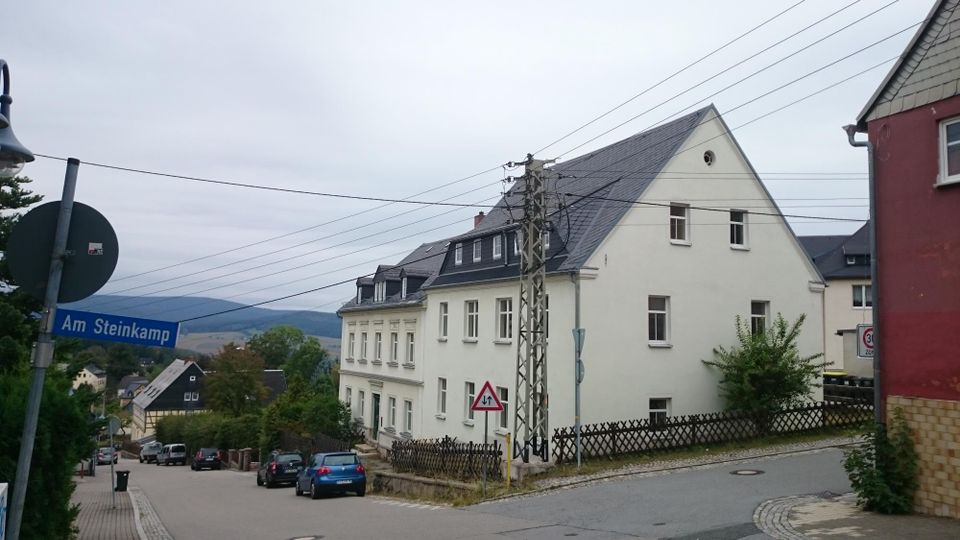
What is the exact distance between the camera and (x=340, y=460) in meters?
23.6

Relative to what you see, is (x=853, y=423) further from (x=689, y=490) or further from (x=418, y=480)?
(x=418, y=480)

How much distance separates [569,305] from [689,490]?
8.42 meters

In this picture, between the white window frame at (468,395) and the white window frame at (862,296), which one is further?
the white window frame at (862,296)

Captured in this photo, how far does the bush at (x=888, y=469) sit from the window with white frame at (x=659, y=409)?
440 inches

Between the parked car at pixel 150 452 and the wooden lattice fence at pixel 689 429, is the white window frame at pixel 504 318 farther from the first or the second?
the parked car at pixel 150 452

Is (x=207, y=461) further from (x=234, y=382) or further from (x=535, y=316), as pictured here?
(x=535, y=316)

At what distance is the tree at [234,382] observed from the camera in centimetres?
6241

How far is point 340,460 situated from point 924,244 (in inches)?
693

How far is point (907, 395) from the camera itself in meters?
12.3

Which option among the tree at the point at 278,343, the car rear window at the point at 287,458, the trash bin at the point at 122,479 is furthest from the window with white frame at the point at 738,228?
the tree at the point at 278,343

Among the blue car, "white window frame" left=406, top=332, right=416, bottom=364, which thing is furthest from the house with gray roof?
the blue car

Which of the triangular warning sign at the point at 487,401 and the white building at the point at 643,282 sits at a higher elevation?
the white building at the point at 643,282

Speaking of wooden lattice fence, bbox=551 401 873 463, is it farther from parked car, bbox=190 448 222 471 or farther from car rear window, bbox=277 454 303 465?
parked car, bbox=190 448 222 471

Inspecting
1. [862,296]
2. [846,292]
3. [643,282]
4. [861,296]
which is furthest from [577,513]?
[846,292]
